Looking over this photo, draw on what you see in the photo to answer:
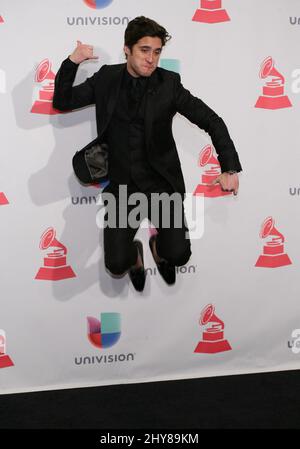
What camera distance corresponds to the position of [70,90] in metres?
2.82

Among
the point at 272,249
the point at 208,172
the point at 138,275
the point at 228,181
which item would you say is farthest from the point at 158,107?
the point at 272,249

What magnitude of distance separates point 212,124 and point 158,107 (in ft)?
0.98

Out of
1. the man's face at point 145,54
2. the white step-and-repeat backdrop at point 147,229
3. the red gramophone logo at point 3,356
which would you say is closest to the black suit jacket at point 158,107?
the man's face at point 145,54

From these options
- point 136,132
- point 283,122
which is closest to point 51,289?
point 136,132

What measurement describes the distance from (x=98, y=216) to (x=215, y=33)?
50.9 inches

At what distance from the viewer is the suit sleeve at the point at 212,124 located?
2.83 m

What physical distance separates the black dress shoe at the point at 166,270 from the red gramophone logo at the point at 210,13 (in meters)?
1.32

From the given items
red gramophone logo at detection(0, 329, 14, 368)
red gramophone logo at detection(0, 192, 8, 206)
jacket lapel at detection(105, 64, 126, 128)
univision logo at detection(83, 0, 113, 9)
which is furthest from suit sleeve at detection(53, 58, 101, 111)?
red gramophone logo at detection(0, 329, 14, 368)

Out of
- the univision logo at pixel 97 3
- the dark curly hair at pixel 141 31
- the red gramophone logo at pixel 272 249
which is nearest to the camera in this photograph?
the dark curly hair at pixel 141 31

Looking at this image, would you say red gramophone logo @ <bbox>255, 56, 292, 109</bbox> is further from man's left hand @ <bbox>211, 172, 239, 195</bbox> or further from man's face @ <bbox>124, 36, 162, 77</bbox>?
man's face @ <bbox>124, 36, 162, 77</bbox>

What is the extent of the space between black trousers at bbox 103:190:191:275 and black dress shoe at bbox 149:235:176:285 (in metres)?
→ 0.12

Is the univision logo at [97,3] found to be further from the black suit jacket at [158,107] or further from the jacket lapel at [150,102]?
the jacket lapel at [150,102]

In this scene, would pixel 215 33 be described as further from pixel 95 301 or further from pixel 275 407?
pixel 275 407

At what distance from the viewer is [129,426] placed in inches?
114
